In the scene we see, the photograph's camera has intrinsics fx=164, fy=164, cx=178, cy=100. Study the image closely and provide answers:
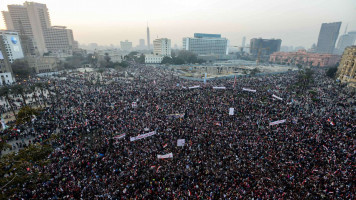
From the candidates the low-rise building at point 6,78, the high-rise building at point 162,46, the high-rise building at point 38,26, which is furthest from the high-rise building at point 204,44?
the low-rise building at point 6,78

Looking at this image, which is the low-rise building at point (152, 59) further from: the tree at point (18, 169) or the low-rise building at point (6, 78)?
the tree at point (18, 169)

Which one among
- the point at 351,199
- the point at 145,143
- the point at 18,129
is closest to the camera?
the point at 351,199

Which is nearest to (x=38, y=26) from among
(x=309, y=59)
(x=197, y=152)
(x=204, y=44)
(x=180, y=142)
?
(x=204, y=44)

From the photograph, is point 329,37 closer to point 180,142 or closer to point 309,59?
point 309,59

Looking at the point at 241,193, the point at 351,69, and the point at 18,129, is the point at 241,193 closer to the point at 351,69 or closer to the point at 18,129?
the point at 18,129

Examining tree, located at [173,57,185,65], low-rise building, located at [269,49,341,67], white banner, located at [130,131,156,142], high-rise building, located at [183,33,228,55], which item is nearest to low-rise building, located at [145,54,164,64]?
tree, located at [173,57,185,65]

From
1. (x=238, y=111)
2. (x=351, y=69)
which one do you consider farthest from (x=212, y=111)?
(x=351, y=69)

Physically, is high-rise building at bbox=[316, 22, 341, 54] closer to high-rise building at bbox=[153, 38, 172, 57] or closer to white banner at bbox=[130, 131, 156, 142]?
high-rise building at bbox=[153, 38, 172, 57]
